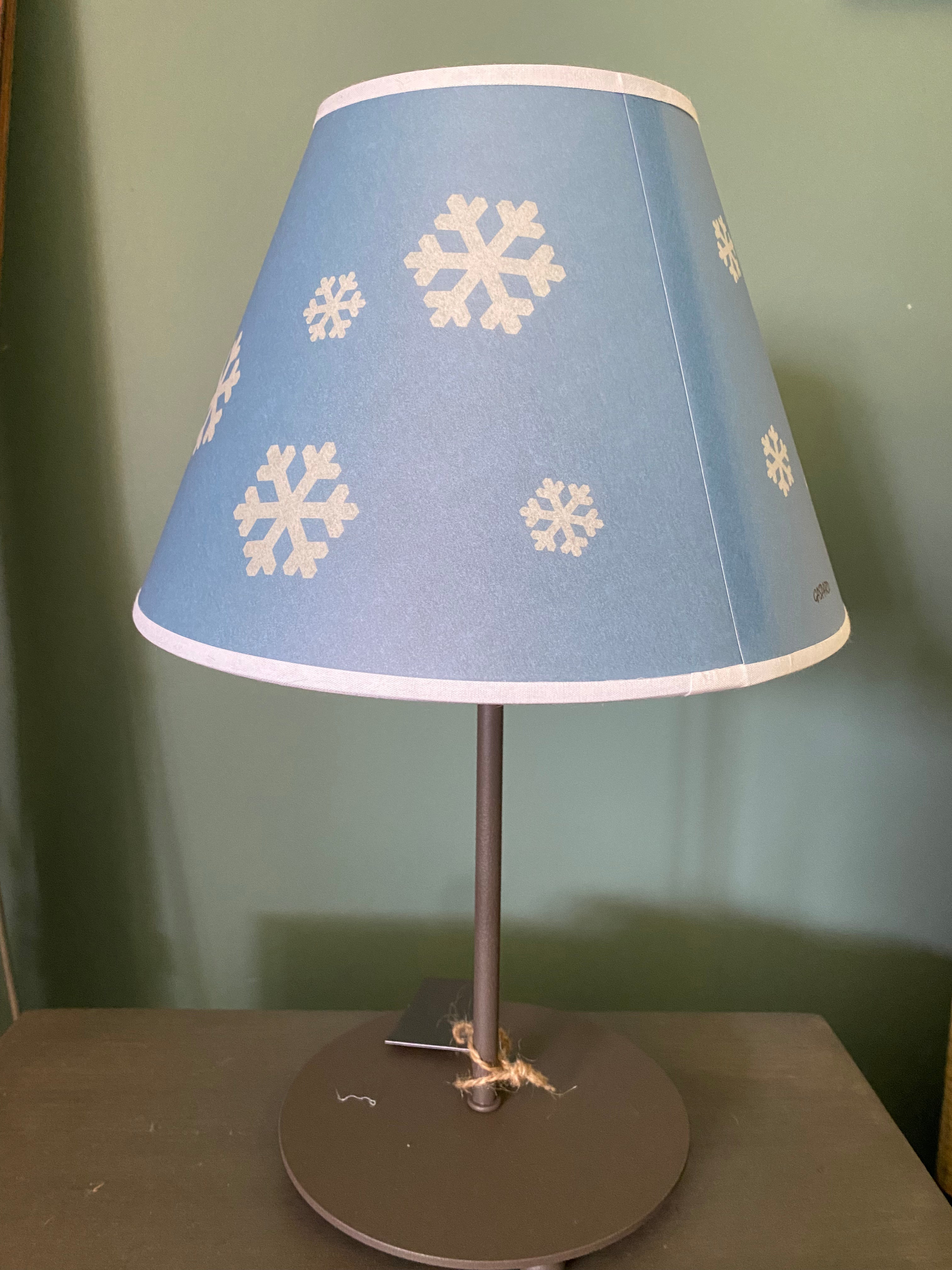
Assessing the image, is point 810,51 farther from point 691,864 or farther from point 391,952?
point 391,952

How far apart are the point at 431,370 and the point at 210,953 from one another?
0.85 m

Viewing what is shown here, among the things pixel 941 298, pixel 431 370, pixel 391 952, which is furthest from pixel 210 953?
pixel 941 298

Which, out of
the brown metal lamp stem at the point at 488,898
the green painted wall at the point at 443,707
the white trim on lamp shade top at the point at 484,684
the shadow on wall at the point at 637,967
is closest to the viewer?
the white trim on lamp shade top at the point at 484,684

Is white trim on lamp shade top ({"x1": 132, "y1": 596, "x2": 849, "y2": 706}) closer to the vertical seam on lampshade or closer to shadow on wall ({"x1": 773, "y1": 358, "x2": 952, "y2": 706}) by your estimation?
the vertical seam on lampshade

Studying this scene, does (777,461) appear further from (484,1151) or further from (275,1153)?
(275,1153)

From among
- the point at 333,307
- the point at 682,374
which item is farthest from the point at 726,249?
the point at 333,307

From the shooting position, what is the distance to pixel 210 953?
1.06 metres

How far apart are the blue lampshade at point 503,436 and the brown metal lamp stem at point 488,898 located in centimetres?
22

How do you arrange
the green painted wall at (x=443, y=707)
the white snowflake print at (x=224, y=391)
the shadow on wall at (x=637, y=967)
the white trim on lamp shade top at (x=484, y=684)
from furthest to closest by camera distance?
the shadow on wall at (x=637, y=967), the green painted wall at (x=443, y=707), the white snowflake print at (x=224, y=391), the white trim on lamp shade top at (x=484, y=684)

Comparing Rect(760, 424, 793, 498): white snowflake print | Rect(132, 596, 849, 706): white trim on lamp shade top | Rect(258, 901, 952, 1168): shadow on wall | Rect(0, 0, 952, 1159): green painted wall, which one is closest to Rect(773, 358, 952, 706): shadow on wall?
Rect(0, 0, 952, 1159): green painted wall

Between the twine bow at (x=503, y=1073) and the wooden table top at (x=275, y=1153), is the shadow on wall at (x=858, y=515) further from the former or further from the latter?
the twine bow at (x=503, y=1073)

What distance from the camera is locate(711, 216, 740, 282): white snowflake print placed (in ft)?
1.59

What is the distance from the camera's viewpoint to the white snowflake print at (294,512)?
1.39 feet

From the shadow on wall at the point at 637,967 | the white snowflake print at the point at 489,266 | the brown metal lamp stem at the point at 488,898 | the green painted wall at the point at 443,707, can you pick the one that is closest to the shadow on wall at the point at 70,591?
the green painted wall at the point at 443,707
